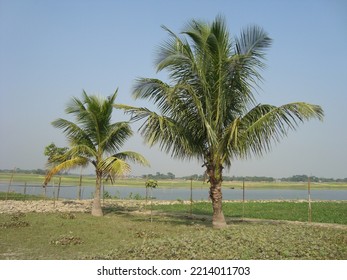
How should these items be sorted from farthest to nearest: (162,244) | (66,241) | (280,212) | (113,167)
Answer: (280,212)
(113,167)
(66,241)
(162,244)

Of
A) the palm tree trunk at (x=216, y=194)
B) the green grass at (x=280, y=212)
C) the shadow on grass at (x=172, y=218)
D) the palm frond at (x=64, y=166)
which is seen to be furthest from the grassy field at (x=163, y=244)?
Result: the green grass at (x=280, y=212)

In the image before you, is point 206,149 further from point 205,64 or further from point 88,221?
point 88,221

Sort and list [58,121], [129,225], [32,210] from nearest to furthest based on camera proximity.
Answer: [129,225]
[58,121]
[32,210]

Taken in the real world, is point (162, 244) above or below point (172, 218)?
above

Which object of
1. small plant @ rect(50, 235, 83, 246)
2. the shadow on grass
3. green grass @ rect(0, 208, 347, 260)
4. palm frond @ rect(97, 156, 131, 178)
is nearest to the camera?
green grass @ rect(0, 208, 347, 260)

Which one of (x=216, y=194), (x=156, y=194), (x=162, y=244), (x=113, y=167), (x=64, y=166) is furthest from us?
(x=156, y=194)

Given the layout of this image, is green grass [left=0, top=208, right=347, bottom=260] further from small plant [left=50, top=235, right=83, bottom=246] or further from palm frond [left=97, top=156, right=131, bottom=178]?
palm frond [left=97, top=156, right=131, bottom=178]

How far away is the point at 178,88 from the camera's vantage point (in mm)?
11539

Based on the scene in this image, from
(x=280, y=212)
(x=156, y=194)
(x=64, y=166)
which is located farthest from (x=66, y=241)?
(x=156, y=194)

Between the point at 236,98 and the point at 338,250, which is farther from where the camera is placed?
the point at 236,98

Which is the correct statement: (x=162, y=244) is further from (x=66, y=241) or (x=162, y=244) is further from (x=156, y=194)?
(x=156, y=194)

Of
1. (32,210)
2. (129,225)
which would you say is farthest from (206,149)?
(32,210)

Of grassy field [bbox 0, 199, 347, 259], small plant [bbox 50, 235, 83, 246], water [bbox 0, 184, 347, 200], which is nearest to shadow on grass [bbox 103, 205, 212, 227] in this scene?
grassy field [bbox 0, 199, 347, 259]
